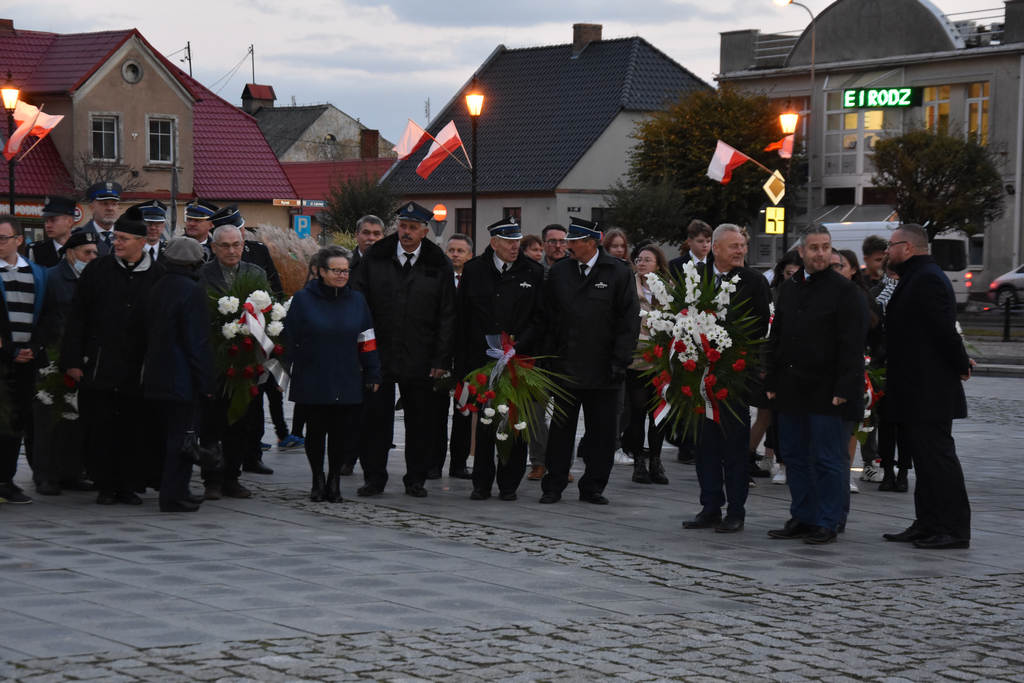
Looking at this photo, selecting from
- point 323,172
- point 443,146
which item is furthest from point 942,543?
point 323,172

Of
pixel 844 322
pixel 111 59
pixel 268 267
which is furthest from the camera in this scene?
pixel 111 59

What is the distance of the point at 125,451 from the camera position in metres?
10.6

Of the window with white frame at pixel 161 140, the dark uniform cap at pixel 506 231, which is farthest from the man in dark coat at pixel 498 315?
the window with white frame at pixel 161 140

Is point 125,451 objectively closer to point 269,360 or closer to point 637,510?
point 269,360

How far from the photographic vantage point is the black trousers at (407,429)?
437 inches

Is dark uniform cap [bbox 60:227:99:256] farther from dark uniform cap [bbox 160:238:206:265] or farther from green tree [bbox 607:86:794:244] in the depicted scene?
green tree [bbox 607:86:794:244]

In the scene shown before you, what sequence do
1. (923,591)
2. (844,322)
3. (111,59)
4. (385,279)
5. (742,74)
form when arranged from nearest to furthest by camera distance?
(923,591)
(844,322)
(385,279)
(111,59)
(742,74)

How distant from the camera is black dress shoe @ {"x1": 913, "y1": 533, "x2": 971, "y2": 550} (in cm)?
923

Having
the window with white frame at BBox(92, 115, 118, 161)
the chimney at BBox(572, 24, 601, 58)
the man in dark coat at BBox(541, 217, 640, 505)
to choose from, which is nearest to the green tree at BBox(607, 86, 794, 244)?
the chimney at BBox(572, 24, 601, 58)

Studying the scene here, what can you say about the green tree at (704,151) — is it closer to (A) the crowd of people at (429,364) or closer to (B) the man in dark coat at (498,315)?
(B) the man in dark coat at (498,315)

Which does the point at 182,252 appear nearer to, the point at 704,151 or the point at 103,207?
the point at 103,207

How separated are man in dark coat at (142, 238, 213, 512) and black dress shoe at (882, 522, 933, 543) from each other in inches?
177

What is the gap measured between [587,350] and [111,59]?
39.2 meters

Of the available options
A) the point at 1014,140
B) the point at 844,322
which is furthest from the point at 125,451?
the point at 1014,140
